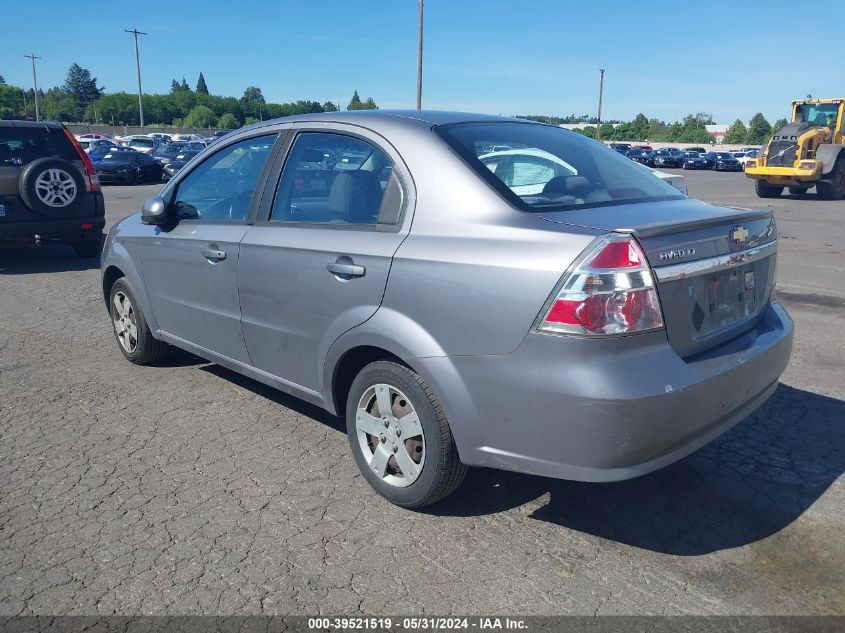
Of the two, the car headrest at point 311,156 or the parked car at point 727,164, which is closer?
the car headrest at point 311,156

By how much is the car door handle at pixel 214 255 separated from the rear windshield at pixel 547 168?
147cm

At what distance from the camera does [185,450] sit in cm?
397

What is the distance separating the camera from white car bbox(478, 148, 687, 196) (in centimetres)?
327

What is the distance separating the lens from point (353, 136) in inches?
142

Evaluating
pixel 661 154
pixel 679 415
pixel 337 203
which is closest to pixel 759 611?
pixel 679 415

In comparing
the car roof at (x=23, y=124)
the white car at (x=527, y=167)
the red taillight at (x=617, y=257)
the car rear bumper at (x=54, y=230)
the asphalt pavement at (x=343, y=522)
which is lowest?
the asphalt pavement at (x=343, y=522)

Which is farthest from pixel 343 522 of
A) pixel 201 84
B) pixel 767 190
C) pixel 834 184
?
pixel 201 84

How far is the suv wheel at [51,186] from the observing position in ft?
28.6

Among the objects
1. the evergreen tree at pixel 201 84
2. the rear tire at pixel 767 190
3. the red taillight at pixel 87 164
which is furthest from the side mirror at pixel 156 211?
the evergreen tree at pixel 201 84

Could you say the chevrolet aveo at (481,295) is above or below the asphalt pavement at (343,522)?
above

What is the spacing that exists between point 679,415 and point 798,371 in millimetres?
3058

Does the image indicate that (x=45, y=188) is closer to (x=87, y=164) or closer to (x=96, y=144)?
(x=87, y=164)

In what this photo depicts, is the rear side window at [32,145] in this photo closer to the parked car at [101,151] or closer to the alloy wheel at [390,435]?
Answer: the alloy wheel at [390,435]

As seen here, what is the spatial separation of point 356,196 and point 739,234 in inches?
68.2
